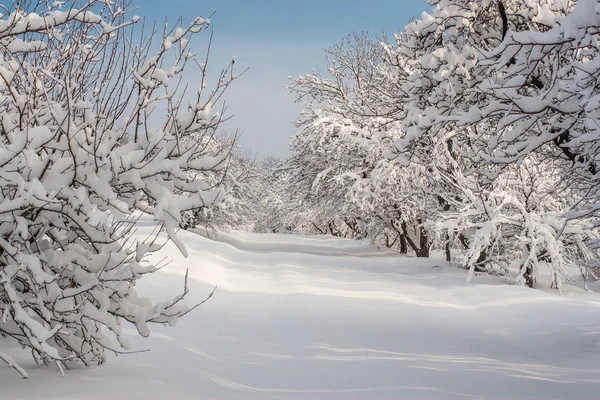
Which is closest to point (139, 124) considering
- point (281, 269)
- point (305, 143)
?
point (281, 269)

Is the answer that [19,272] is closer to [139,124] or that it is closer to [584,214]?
[139,124]

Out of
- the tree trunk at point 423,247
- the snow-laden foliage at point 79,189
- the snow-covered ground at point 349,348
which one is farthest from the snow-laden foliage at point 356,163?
→ the snow-laden foliage at point 79,189

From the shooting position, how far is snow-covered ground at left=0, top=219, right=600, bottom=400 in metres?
4.79

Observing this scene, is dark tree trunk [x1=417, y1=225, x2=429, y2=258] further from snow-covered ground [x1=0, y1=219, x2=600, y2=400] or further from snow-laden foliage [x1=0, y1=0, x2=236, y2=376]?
snow-laden foliage [x1=0, y1=0, x2=236, y2=376]

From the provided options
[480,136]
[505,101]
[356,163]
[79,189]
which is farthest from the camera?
[356,163]

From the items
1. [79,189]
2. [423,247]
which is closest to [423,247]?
[423,247]

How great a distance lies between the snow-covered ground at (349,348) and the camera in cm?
479

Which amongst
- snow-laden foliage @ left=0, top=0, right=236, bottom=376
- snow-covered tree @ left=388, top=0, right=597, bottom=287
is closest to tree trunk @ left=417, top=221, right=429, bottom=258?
snow-covered tree @ left=388, top=0, right=597, bottom=287

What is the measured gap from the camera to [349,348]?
7.06 m

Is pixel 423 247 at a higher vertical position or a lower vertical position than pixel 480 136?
lower

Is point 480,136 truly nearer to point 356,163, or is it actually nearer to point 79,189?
point 79,189

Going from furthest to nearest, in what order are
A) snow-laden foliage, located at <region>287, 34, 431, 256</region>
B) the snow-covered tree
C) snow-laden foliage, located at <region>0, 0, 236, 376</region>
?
snow-laden foliage, located at <region>287, 34, 431, 256</region>
the snow-covered tree
snow-laden foliage, located at <region>0, 0, 236, 376</region>

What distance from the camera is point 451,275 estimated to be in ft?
49.9

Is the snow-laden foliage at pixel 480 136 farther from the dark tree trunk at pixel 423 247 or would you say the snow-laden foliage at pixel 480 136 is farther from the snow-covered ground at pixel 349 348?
the snow-covered ground at pixel 349 348
